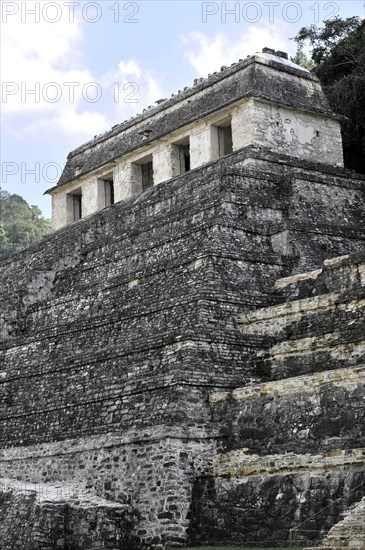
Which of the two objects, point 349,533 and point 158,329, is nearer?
point 349,533

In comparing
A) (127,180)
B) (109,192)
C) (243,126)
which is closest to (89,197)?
(109,192)

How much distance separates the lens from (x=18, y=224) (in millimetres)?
70562

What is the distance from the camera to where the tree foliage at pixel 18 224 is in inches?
2539

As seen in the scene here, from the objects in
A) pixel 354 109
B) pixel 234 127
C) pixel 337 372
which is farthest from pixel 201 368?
pixel 354 109

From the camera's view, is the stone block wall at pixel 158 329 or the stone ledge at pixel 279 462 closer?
the stone ledge at pixel 279 462

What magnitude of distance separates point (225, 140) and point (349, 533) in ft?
44.7

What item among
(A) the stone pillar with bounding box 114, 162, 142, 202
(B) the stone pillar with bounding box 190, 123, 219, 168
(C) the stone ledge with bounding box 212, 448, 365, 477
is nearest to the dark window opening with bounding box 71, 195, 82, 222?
(A) the stone pillar with bounding box 114, 162, 142, 202

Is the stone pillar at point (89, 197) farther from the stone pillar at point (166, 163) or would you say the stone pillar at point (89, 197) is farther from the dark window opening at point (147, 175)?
the stone pillar at point (166, 163)

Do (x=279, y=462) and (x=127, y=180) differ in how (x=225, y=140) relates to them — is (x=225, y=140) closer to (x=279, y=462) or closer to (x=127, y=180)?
(x=127, y=180)

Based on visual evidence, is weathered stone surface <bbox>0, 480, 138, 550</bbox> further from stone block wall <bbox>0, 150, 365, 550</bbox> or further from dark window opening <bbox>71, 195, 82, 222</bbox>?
dark window opening <bbox>71, 195, 82, 222</bbox>

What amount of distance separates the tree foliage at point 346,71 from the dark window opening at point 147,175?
5.29 meters

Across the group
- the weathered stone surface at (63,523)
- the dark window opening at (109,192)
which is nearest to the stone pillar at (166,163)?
the dark window opening at (109,192)

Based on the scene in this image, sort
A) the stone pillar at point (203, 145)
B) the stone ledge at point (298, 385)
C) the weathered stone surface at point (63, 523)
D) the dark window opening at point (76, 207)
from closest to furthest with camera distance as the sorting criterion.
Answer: the stone ledge at point (298, 385), the weathered stone surface at point (63, 523), the stone pillar at point (203, 145), the dark window opening at point (76, 207)

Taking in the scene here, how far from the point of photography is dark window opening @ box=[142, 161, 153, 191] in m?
25.7
